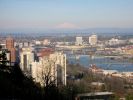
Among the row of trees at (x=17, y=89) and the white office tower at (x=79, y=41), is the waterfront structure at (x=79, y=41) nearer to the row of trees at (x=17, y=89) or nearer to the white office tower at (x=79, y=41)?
the white office tower at (x=79, y=41)

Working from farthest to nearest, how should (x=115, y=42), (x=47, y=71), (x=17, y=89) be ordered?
1. (x=115, y=42)
2. (x=47, y=71)
3. (x=17, y=89)

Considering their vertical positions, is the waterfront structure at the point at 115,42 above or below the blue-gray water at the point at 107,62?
above

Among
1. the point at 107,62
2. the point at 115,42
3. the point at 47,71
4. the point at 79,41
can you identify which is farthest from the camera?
the point at 115,42

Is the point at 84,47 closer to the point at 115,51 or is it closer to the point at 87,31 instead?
the point at 115,51

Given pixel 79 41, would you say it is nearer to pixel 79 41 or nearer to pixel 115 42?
pixel 79 41

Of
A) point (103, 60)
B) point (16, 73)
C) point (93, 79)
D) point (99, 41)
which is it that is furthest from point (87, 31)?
point (16, 73)

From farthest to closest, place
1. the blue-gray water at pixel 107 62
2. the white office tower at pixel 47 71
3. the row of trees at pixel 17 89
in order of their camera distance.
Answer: the blue-gray water at pixel 107 62 < the white office tower at pixel 47 71 < the row of trees at pixel 17 89

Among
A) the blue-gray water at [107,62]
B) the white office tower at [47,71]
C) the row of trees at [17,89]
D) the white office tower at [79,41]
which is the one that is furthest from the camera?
the white office tower at [79,41]

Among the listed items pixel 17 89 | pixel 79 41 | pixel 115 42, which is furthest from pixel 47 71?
pixel 115 42

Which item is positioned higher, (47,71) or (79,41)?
(47,71)

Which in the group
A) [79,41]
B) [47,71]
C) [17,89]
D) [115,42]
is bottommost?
[115,42]

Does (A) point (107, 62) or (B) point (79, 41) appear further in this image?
(B) point (79, 41)

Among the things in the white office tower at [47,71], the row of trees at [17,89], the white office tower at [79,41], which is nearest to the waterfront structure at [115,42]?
the white office tower at [79,41]
